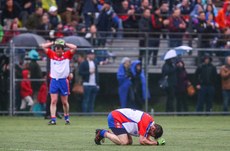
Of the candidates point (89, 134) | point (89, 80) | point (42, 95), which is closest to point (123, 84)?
point (89, 80)

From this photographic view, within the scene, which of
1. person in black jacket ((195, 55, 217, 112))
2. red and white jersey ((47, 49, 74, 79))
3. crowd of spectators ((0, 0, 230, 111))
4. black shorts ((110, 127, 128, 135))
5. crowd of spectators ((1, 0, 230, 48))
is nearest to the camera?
black shorts ((110, 127, 128, 135))

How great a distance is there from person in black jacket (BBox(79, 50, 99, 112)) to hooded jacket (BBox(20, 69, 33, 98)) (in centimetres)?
173

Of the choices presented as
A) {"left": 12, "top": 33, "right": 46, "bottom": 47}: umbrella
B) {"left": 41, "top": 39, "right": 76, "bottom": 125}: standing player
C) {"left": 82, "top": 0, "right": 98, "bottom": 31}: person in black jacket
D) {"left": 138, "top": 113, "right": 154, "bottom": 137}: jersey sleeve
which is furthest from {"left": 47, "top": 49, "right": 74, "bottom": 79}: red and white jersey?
{"left": 82, "top": 0, "right": 98, "bottom": 31}: person in black jacket

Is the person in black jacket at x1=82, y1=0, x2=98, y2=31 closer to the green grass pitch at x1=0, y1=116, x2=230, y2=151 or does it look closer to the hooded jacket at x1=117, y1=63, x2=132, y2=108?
the hooded jacket at x1=117, y1=63, x2=132, y2=108

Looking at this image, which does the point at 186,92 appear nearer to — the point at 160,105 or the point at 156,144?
the point at 160,105

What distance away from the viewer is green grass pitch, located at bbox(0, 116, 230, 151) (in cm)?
1501

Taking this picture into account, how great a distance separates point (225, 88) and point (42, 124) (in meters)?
7.98

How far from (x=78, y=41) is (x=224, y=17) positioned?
7196 mm

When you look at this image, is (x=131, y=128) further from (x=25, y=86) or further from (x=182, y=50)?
(x=182, y=50)

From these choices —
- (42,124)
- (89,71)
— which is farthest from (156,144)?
(89,71)

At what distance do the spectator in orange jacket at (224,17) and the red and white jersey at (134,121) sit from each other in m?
17.2

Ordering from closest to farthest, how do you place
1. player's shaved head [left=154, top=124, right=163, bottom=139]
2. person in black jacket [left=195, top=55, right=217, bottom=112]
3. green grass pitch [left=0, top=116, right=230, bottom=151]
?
1. player's shaved head [left=154, top=124, right=163, bottom=139]
2. green grass pitch [left=0, top=116, right=230, bottom=151]
3. person in black jacket [left=195, top=55, right=217, bottom=112]

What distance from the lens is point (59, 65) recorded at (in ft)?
73.6

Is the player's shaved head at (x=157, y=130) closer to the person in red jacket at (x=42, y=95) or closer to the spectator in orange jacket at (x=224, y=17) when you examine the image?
the person in red jacket at (x=42, y=95)
